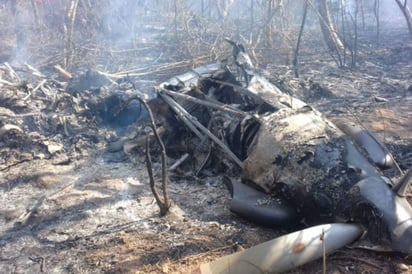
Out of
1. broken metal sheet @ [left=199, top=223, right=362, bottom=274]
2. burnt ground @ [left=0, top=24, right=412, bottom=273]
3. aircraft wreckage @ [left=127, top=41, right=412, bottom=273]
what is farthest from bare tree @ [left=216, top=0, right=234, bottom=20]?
broken metal sheet @ [left=199, top=223, right=362, bottom=274]

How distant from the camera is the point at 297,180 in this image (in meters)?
3.86

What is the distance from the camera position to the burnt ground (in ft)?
12.2

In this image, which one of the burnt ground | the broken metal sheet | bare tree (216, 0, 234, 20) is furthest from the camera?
bare tree (216, 0, 234, 20)

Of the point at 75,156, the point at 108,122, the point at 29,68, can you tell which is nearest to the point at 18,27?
the point at 29,68

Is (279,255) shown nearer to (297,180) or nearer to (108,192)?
(297,180)

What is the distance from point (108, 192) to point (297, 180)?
8.95ft

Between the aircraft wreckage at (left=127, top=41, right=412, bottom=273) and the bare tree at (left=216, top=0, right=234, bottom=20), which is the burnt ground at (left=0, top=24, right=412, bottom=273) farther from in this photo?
the bare tree at (left=216, top=0, right=234, bottom=20)

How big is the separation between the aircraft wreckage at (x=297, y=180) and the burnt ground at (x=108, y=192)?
0.23m

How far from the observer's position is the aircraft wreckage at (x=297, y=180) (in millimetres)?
3192

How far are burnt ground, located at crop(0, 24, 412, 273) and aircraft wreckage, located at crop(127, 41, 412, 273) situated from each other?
0.23 meters

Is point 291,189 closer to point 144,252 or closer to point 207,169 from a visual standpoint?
point 144,252

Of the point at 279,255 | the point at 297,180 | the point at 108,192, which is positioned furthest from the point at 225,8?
the point at 279,255

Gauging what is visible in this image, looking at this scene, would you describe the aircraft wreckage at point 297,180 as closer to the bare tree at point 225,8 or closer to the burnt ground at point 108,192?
the burnt ground at point 108,192

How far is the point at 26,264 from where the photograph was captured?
3.81 meters
